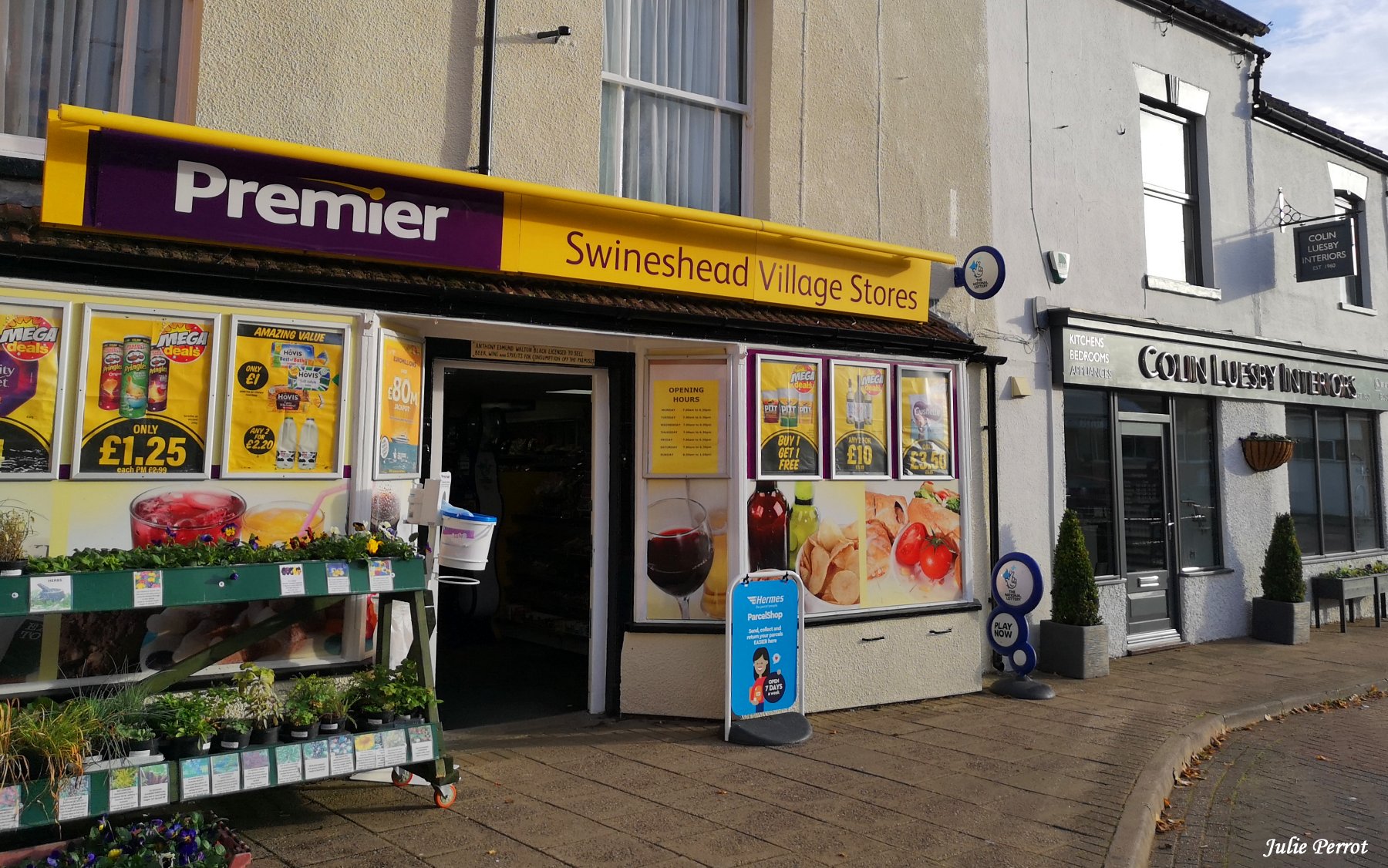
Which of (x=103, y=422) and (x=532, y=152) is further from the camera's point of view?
(x=532, y=152)

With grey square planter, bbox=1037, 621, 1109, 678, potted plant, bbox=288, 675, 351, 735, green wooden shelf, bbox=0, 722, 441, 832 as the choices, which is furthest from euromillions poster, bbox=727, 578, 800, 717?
grey square planter, bbox=1037, 621, 1109, 678

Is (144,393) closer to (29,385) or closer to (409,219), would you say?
(29,385)

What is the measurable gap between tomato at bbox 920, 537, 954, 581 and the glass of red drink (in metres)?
5.39

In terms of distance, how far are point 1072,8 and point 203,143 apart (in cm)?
921

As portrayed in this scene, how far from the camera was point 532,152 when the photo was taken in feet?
22.7

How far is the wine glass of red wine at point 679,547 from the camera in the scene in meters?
7.32

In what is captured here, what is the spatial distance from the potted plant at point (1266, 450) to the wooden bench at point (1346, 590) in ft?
6.34

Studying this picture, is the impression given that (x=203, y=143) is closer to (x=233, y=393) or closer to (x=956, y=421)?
(x=233, y=393)

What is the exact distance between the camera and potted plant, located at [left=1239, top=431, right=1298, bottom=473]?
11.9 meters

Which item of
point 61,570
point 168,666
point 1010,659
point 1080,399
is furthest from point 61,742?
point 1080,399

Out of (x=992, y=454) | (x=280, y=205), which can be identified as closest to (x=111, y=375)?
(x=280, y=205)

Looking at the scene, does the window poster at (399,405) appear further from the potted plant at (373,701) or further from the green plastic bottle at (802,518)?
the green plastic bottle at (802,518)

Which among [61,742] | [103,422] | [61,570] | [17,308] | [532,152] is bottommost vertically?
[61,742]

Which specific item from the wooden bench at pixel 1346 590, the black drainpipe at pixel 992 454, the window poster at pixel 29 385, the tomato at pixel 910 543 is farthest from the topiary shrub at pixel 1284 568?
the window poster at pixel 29 385
